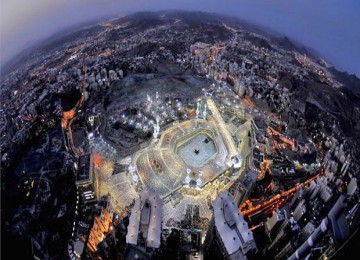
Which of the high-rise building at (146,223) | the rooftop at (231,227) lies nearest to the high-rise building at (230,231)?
the rooftop at (231,227)

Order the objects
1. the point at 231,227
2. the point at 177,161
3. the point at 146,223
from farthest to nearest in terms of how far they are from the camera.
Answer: the point at 177,161
the point at 146,223
the point at 231,227

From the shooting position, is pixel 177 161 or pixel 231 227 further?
pixel 177 161

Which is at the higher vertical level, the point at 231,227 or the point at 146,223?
the point at 231,227

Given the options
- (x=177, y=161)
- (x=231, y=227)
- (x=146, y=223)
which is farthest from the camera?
(x=177, y=161)

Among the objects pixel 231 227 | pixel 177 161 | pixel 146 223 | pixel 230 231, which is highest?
pixel 231 227

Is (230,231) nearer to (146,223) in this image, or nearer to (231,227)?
(231,227)

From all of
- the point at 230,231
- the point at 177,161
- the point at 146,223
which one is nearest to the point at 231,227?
the point at 230,231

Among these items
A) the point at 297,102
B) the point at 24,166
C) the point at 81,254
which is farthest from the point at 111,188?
the point at 297,102

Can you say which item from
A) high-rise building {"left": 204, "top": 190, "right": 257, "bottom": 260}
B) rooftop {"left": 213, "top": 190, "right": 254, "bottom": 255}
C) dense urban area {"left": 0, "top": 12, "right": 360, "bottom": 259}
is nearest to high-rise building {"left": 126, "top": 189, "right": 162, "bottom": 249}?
dense urban area {"left": 0, "top": 12, "right": 360, "bottom": 259}

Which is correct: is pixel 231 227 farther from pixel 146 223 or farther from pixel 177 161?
pixel 177 161
